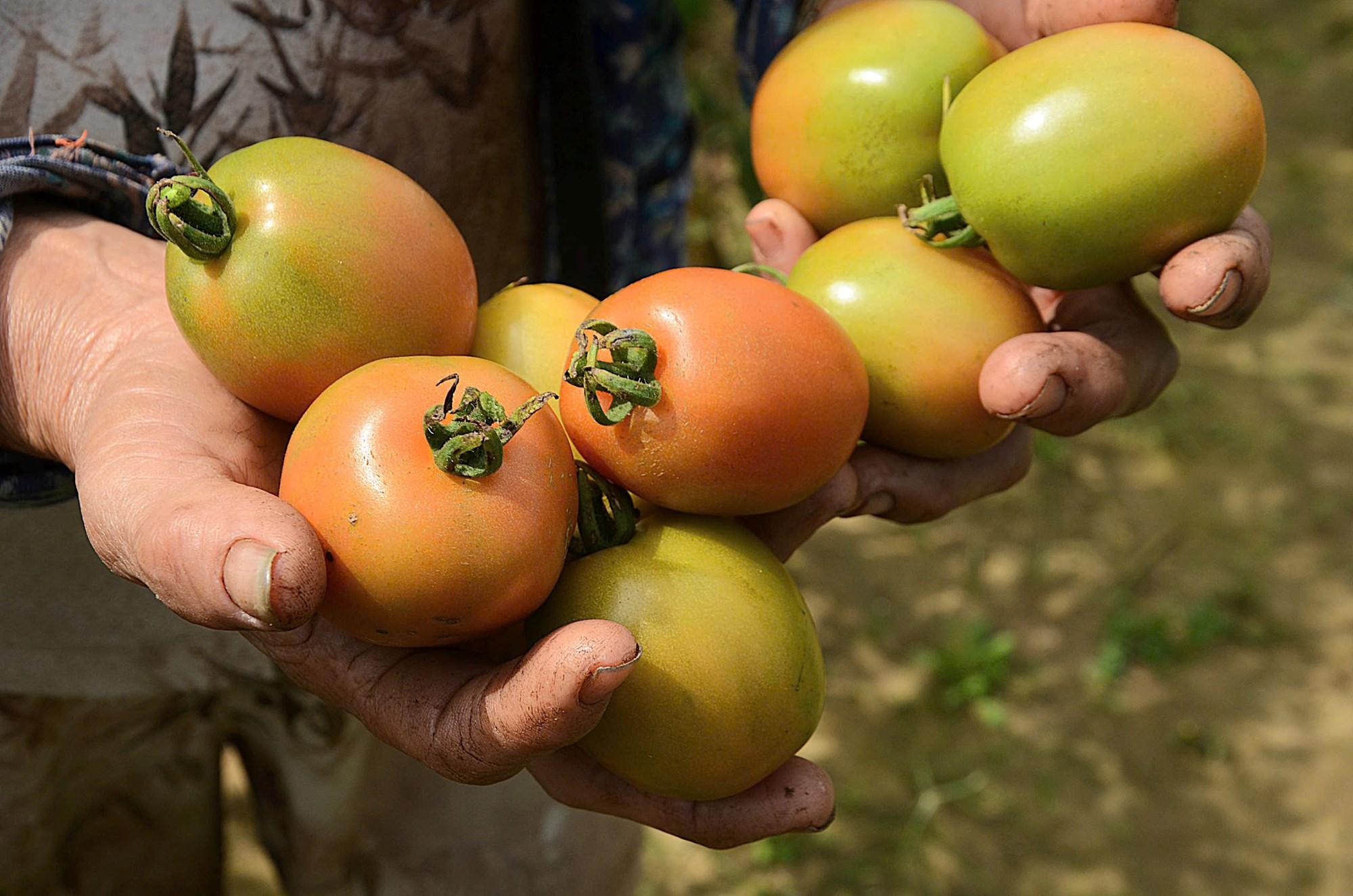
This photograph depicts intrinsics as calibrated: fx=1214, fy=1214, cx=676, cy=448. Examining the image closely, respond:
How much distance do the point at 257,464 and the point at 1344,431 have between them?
3.86 m

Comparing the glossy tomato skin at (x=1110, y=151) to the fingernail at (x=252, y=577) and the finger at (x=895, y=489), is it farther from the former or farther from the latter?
the fingernail at (x=252, y=577)

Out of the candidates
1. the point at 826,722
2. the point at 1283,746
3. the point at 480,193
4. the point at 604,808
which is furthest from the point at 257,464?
the point at 1283,746

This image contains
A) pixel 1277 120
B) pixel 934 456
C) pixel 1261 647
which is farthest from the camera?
pixel 1277 120

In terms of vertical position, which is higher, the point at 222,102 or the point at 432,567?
the point at 222,102

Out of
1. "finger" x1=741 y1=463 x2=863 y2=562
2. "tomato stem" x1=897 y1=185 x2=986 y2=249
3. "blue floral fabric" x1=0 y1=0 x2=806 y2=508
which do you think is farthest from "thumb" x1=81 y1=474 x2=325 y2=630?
"blue floral fabric" x1=0 y1=0 x2=806 y2=508

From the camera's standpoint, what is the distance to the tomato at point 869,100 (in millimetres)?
→ 1650

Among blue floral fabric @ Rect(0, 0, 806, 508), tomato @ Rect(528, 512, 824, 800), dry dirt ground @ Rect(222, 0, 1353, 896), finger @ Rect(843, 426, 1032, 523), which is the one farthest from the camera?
dry dirt ground @ Rect(222, 0, 1353, 896)

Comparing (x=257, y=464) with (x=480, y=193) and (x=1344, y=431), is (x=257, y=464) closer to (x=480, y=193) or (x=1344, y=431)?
(x=480, y=193)

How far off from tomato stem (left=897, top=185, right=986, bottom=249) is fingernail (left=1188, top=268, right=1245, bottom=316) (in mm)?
279

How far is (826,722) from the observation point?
335 cm

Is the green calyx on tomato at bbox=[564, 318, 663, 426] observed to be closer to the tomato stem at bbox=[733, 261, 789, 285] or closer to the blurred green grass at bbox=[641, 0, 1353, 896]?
the tomato stem at bbox=[733, 261, 789, 285]

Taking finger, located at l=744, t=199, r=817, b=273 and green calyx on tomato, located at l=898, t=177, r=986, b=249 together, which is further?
finger, located at l=744, t=199, r=817, b=273

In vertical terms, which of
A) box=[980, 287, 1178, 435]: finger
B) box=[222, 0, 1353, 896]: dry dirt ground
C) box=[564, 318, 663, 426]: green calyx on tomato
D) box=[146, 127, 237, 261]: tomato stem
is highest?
box=[146, 127, 237, 261]: tomato stem

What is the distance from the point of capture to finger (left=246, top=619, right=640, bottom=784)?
43.7 inches
